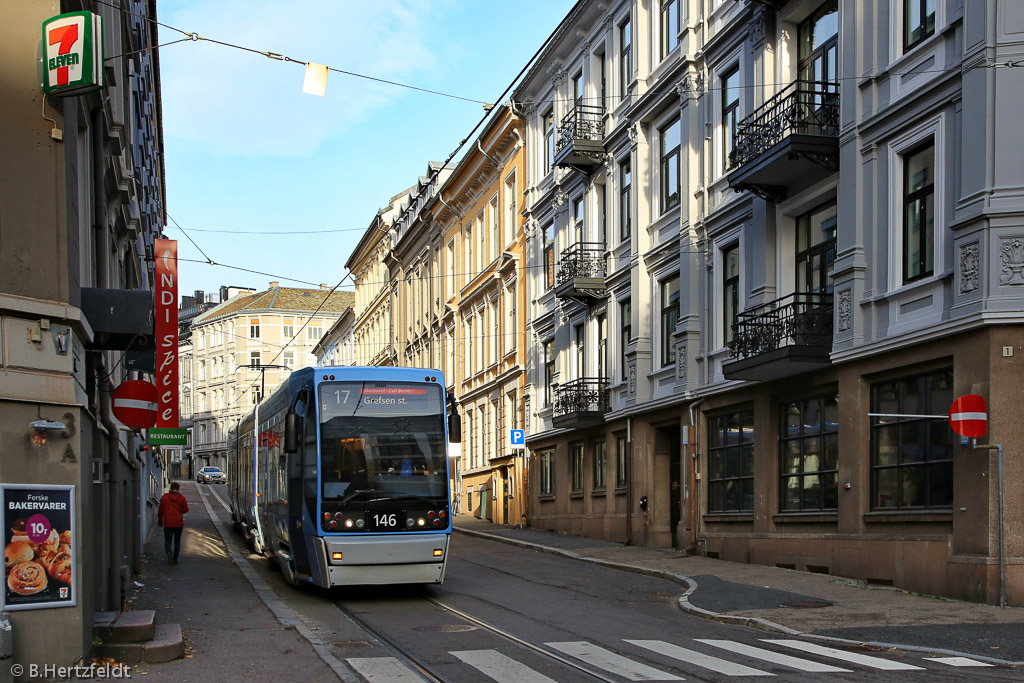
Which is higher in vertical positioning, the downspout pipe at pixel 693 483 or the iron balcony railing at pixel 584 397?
the iron balcony railing at pixel 584 397

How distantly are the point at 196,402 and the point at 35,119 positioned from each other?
10365cm

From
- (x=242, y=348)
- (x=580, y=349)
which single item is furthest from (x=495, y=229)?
(x=242, y=348)

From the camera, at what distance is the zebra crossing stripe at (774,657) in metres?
10.4

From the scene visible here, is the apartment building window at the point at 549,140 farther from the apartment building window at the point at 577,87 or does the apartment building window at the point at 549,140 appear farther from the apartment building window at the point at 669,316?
the apartment building window at the point at 669,316

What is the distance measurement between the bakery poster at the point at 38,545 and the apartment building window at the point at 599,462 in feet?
69.2

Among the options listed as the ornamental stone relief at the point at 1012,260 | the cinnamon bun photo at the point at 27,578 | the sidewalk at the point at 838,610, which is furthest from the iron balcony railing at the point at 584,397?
the cinnamon bun photo at the point at 27,578

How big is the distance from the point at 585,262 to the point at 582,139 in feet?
10.8

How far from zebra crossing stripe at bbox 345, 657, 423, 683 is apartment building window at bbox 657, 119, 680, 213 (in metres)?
16.3

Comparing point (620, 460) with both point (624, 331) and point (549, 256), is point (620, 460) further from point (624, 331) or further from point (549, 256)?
point (549, 256)

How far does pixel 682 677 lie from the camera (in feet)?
32.1

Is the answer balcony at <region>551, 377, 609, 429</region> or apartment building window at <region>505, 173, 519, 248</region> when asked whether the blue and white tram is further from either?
apartment building window at <region>505, 173, 519, 248</region>

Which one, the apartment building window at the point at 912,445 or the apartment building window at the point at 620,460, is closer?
the apartment building window at the point at 912,445

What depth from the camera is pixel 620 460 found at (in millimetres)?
28844

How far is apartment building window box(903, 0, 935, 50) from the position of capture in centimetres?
1655
